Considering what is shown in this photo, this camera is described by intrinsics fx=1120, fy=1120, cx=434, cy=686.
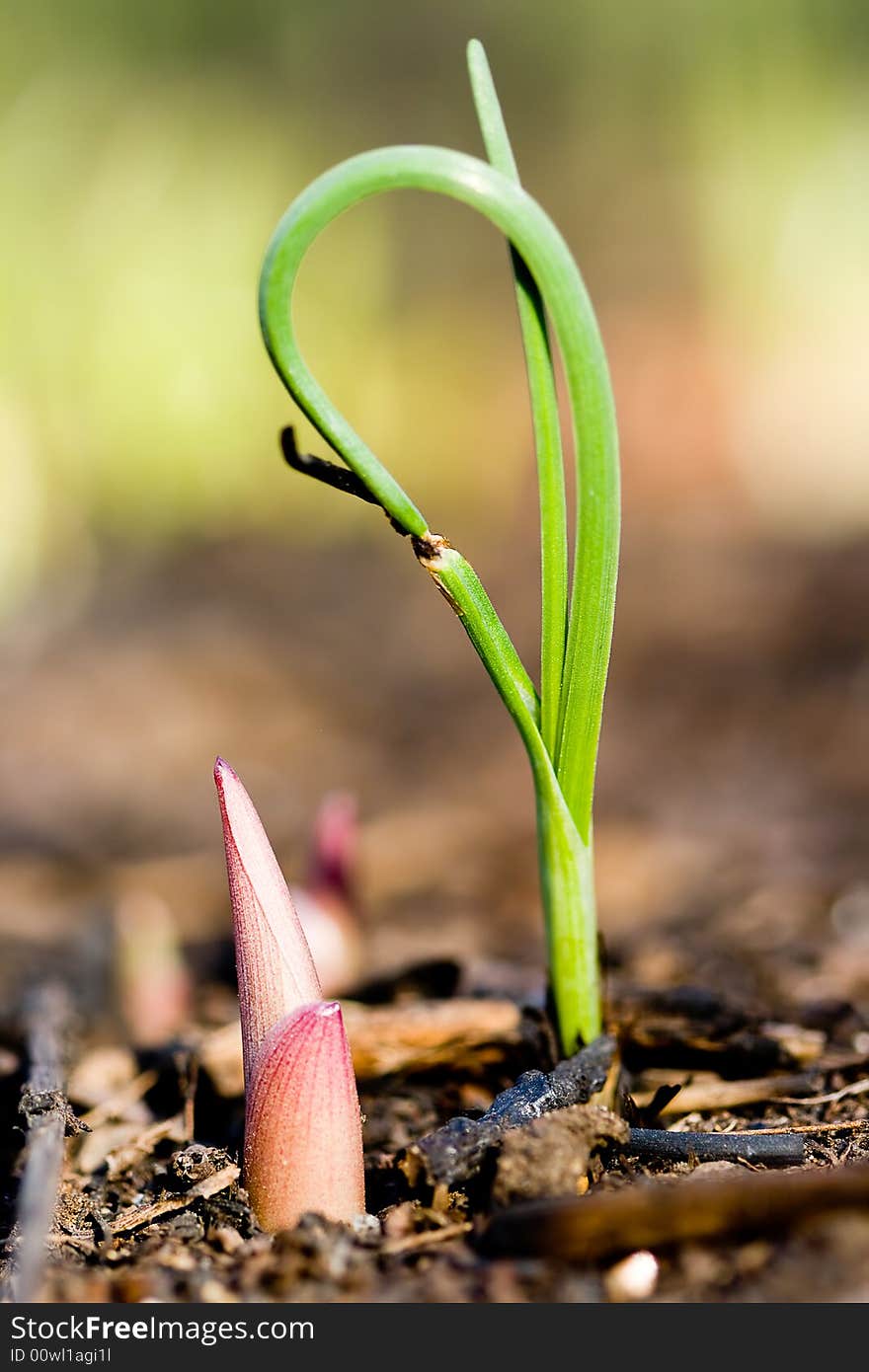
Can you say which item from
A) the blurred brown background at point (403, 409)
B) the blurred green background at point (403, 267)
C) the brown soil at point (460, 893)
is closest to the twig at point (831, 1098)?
the brown soil at point (460, 893)

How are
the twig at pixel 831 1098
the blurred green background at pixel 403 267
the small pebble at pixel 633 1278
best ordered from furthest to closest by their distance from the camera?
the blurred green background at pixel 403 267, the twig at pixel 831 1098, the small pebble at pixel 633 1278

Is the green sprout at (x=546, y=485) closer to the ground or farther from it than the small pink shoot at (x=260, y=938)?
farther from it

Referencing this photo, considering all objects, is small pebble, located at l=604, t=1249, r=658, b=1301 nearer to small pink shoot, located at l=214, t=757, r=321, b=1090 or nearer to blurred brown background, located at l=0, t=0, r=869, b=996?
small pink shoot, located at l=214, t=757, r=321, b=1090

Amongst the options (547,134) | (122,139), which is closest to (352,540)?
(122,139)

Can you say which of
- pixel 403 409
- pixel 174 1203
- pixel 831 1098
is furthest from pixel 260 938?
pixel 403 409

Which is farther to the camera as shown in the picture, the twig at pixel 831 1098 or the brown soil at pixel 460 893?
the twig at pixel 831 1098

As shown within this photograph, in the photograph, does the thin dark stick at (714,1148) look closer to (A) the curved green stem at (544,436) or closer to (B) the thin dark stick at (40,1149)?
(A) the curved green stem at (544,436)

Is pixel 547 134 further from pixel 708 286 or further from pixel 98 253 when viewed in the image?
pixel 98 253
